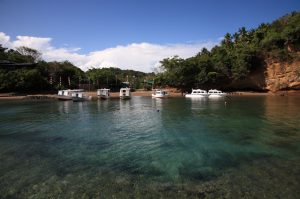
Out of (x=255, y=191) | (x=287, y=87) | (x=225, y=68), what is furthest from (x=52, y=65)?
(x=255, y=191)

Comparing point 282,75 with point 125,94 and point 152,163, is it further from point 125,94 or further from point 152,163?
point 152,163

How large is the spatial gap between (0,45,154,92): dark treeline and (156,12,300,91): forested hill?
2463 centimetres

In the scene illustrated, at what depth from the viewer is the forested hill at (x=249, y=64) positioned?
71.0m

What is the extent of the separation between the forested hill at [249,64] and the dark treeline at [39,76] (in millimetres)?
24628

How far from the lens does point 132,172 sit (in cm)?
1136

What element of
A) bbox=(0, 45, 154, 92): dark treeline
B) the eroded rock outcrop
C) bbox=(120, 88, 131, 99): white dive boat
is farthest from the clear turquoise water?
bbox=(0, 45, 154, 92): dark treeline

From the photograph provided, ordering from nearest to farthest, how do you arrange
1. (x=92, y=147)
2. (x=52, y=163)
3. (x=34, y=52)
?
(x=52, y=163), (x=92, y=147), (x=34, y=52)

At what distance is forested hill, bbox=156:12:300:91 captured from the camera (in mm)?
71000

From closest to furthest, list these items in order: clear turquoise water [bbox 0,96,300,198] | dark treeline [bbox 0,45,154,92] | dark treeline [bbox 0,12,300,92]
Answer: clear turquoise water [bbox 0,96,300,198] → dark treeline [bbox 0,12,300,92] → dark treeline [bbox 0,45,154,92]

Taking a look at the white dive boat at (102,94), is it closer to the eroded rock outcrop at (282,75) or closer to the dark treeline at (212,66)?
the dark treeline at (212,66)

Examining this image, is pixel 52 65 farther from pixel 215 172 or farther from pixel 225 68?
pixel 215 172

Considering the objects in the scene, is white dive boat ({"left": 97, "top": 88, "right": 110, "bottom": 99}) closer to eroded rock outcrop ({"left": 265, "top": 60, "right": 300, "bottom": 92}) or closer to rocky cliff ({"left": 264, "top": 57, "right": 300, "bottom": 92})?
rocky cliff ({"left": 264, "top": 57, "right": 300, "bottom": 92})

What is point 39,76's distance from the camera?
8081 cm

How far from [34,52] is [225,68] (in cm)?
8173
